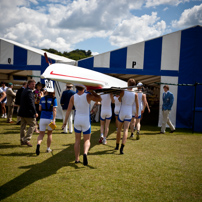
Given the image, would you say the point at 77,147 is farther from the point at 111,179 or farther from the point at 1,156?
the point at 1,156

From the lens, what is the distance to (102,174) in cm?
380

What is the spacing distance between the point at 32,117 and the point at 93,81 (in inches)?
97.2

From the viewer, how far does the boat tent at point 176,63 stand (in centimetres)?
971

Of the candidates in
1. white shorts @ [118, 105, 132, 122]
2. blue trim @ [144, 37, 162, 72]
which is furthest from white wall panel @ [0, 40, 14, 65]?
white shorts @ [118, 105, 132, 122]

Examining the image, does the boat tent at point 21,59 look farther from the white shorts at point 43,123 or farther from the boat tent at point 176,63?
the white shorts at point 43,123

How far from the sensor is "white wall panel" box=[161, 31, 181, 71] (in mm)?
9781

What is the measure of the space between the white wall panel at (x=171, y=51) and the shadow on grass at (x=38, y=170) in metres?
6.87

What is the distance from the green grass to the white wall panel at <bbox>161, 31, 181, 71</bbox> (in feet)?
16.6

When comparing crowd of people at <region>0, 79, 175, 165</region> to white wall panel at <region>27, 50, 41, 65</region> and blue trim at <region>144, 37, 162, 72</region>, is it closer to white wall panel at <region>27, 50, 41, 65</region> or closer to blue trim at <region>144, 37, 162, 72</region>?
blue trim at <region>144, 37, 162, 72</region>

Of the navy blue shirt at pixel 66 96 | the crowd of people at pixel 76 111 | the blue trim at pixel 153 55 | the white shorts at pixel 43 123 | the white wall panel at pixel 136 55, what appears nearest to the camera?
the crowd of people at pixel 76 111

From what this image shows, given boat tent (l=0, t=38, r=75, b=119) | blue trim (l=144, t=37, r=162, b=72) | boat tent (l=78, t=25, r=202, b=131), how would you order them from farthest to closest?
boat tent (l=0, t=38, r=75, b=119) → blue trim (l=144, t=37, r=162, b=72) → boat tent (l=78, t=25, r=202, b=131)

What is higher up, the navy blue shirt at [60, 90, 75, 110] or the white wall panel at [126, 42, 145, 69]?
the white wall panel at [126, 42, 145, 69]

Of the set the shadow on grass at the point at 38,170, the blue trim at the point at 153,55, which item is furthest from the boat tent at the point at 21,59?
the shadow on grass at the point at 38,170

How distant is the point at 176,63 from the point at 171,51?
2.14 ft
